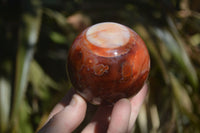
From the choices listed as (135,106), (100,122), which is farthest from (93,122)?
(135,106)

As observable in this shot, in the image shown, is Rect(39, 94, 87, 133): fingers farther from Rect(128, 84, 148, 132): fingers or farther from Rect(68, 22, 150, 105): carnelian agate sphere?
Rect(128, 84, 148, 132): fingers

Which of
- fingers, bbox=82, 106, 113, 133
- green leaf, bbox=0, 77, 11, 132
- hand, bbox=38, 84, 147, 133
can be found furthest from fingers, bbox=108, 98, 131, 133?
green leaf, bbox=0, 77, 11, 132

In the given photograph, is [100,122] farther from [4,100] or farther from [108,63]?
[4,100]

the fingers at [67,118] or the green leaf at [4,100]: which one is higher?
the fingers at [67,118]

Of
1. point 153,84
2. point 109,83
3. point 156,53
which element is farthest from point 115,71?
point 153,84

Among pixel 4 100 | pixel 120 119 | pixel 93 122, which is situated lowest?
pixel 4 100

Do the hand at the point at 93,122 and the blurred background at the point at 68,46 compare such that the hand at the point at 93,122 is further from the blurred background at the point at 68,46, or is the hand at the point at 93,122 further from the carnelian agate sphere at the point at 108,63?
the blurred background at the point at 68,46

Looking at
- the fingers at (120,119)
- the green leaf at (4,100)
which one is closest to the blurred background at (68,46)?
the green leaf at (4,100)
